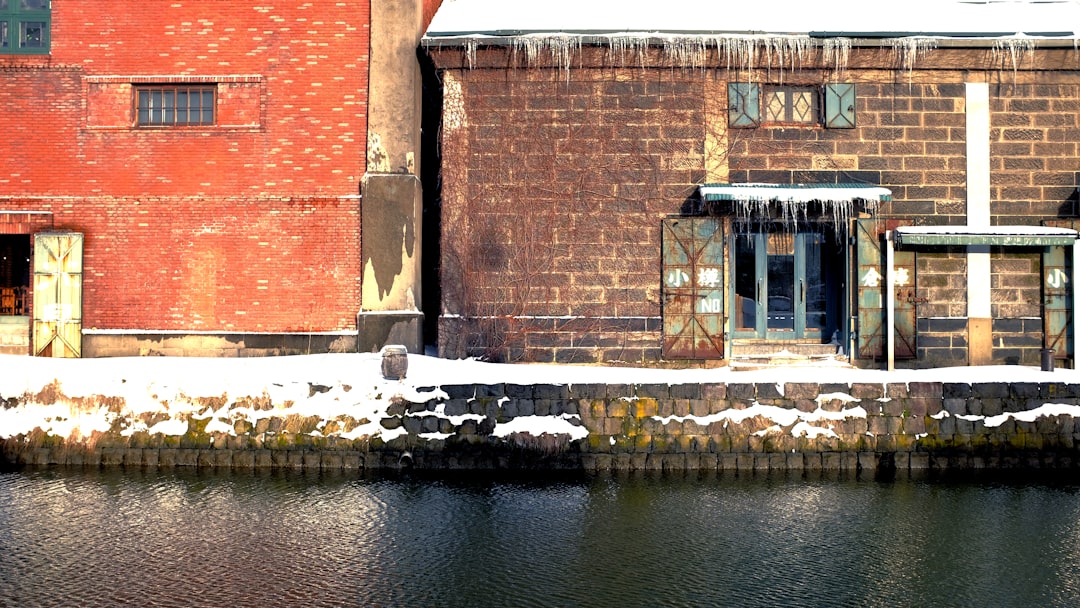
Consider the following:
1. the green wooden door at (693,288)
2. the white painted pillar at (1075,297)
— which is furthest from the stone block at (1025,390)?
the green wooden door at (693,288)

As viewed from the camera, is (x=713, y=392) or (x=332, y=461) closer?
(x=332, y=461)

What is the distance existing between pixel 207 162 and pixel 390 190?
347 cm

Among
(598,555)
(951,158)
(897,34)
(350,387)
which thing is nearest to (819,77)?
(897,34)

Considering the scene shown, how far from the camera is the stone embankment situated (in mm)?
12820

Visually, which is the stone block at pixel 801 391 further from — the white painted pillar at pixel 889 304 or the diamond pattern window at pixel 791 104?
the diamond pattern window at pixel 791 104

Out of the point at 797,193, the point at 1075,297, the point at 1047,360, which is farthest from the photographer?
the point at 1075,297

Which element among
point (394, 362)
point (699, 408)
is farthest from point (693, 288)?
point (394, 362)

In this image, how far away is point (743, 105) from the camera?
17234 mm

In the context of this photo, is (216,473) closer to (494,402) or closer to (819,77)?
(494,402)

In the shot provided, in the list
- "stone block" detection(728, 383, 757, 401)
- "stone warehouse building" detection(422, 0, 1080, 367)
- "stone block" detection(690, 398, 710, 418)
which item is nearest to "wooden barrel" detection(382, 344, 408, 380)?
"stone warehouse building" detection(422, 0, 1080, 367)

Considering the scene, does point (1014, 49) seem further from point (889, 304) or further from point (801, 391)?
point (801, 391)

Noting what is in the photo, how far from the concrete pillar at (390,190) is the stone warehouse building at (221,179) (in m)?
0.03

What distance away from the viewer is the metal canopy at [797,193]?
16219 millimetres

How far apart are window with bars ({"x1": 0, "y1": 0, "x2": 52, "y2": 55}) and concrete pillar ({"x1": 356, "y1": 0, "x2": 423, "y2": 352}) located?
645 centimetres
